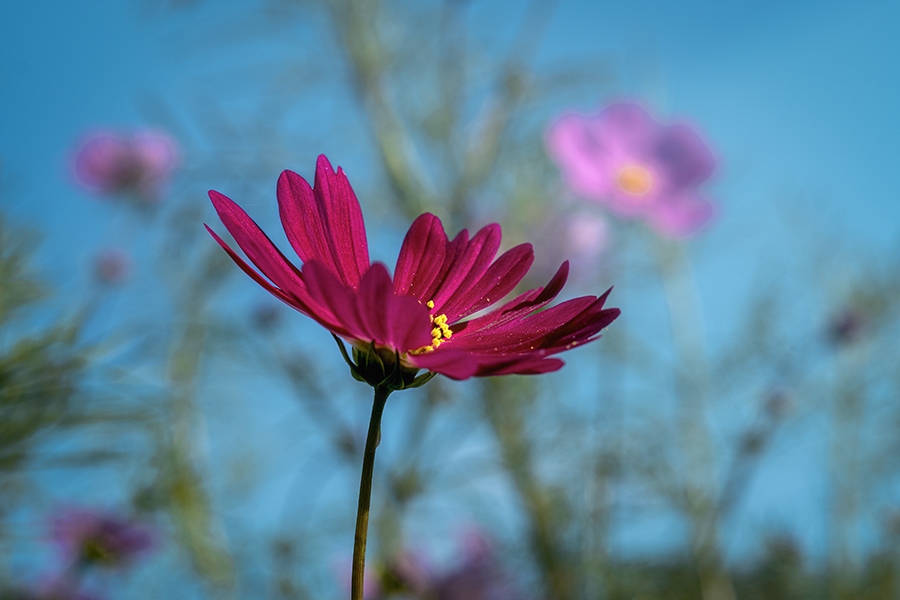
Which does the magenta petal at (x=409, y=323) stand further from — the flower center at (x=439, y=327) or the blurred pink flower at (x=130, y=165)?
the blurred pink flower at (x=130, y=165)

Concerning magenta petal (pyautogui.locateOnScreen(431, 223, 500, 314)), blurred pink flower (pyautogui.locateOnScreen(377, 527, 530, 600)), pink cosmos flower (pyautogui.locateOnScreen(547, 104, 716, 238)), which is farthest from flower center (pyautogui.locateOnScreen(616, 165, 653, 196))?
magenta petal (pyautogui.locateOnScreen(431, 223, 500, 314))

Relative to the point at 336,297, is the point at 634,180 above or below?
above

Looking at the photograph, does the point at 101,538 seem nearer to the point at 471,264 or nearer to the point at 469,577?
the point at 469,577

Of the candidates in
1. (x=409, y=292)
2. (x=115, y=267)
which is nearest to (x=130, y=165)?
(x=115, y=267)

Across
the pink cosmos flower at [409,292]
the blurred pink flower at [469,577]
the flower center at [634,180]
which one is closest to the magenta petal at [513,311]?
the pink cosmos flower at [409,292]

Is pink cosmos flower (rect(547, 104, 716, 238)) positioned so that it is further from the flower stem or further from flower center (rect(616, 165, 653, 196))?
the flower stem

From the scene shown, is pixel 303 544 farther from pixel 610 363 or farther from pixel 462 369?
pixel 462 369
